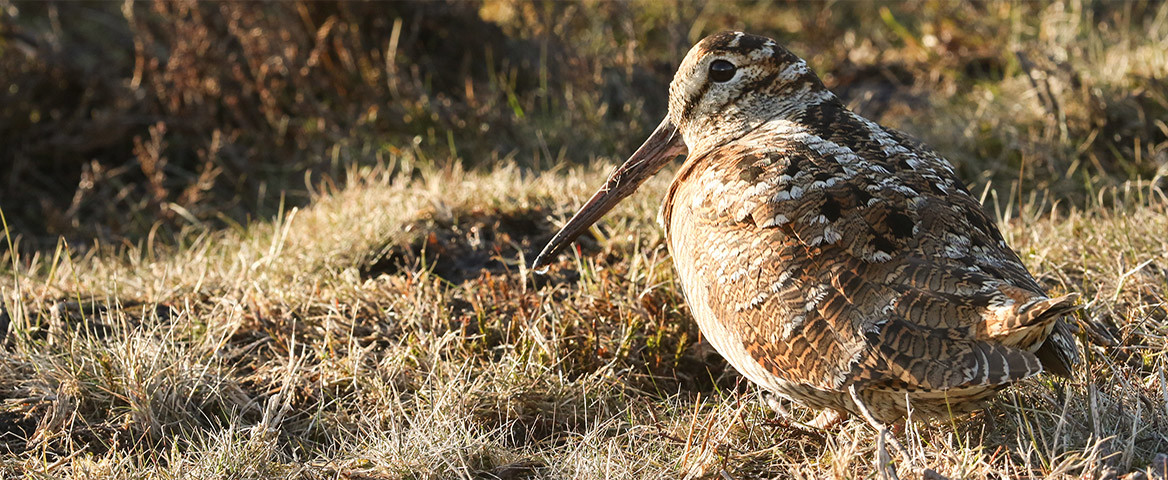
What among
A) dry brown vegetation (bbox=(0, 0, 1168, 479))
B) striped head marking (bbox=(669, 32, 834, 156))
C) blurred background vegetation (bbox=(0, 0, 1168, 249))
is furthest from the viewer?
blurred background vegetation (bbox=(0, 0, 1168, 249))

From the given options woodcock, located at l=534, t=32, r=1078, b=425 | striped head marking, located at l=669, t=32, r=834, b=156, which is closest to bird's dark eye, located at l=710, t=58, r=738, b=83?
striped head marking, located at l=669, t=32, r=834, b=156

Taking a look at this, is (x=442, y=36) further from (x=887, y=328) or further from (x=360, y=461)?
(x=887, y=328)

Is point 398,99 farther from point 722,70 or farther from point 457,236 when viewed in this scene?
point 722,70

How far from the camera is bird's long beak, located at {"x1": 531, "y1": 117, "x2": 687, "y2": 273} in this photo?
3.47 meters

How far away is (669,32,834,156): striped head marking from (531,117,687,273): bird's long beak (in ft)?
0.63

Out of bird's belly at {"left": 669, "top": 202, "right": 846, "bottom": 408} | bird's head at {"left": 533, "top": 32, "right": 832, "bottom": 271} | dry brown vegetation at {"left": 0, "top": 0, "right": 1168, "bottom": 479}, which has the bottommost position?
dry brown vegetation at {"left": 0, "top": 0, "right": 1168, "bottom": 479}

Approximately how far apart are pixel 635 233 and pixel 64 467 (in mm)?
2159

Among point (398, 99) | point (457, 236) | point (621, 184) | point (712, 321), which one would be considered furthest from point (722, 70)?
point (398, 99)

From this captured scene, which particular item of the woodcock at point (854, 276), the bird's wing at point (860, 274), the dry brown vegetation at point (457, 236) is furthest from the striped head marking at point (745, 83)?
the dry brown vegetation at point (457, 236)

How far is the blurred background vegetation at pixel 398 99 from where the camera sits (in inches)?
205

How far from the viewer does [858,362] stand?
8.34 ft

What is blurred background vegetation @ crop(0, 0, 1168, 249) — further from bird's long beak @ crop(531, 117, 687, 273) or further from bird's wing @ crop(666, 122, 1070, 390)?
bird's wing @ crop(666, 122, 1070, 390)

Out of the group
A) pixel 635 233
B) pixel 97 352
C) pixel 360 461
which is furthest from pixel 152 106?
pixel 360 461

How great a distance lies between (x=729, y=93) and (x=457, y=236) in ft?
4.68
